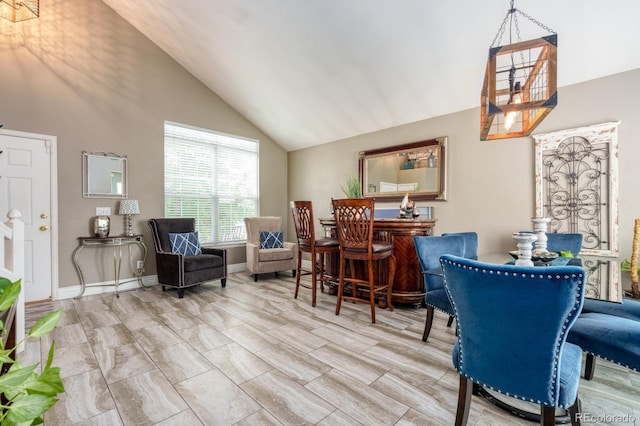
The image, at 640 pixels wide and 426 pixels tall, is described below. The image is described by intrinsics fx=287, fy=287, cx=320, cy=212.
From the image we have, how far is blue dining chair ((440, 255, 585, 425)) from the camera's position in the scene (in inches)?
41.0

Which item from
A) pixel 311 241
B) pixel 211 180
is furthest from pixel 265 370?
pixel 211 180

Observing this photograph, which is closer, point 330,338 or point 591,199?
point 330,338

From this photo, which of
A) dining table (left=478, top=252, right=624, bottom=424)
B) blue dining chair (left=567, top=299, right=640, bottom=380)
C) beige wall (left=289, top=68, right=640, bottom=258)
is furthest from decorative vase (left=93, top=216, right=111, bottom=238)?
blue dining chair (left=567, top=299, right=640, bottom=380)

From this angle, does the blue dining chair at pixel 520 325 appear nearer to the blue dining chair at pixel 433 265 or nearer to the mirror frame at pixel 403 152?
the blue dining chair at pixel 433 265

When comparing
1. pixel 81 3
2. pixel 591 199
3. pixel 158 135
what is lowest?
pixel 591 199

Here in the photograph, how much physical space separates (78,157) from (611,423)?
18.7ft

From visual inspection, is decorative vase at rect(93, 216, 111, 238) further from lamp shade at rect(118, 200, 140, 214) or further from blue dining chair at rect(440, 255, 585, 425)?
blue dining chair at rect(440, 255, 585, 425)

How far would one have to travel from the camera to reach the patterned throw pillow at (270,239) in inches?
198

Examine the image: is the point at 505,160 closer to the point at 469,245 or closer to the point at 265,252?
the point at 469,245

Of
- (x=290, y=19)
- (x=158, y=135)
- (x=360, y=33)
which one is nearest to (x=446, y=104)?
(x=360, y=33)

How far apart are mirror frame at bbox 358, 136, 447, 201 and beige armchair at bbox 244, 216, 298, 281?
5.65 ft

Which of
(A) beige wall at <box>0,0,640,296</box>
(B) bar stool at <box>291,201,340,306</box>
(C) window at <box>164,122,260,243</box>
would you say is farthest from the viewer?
(C) window at <box>164,122,260,243</box>

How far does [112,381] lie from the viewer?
6.30 feet

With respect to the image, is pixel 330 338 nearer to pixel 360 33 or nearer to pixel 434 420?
pixel 434 420
